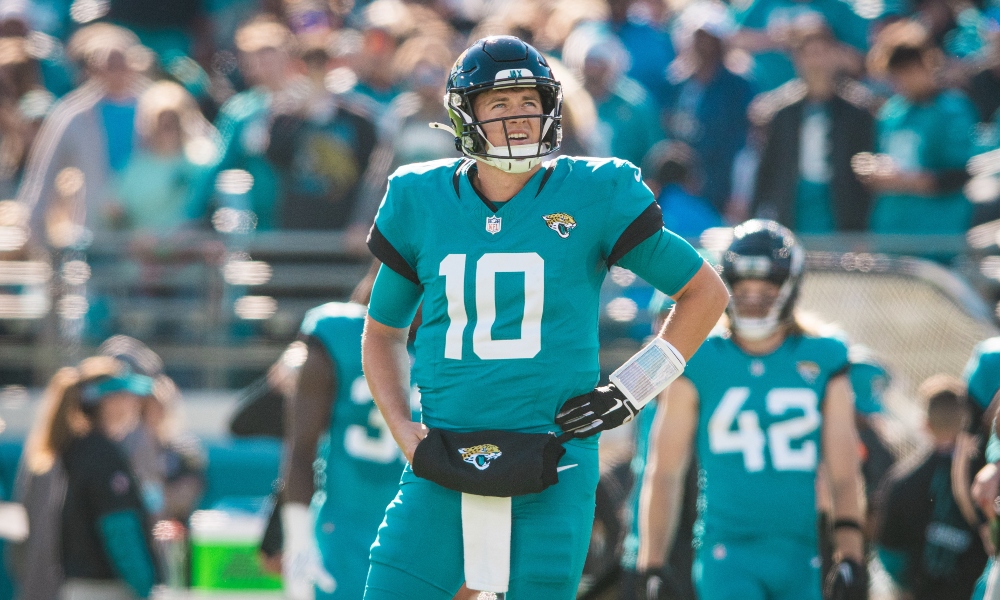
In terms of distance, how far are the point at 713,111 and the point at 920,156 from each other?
1.42 metres

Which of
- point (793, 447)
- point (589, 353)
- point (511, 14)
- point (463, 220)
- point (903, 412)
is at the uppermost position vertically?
point (511, 14)

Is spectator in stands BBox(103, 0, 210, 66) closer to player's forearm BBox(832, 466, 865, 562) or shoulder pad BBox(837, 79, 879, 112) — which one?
shoulder pad BBox(837, 79, 879, 112)

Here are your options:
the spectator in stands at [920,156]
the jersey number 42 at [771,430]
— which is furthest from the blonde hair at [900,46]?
the jersey number 42 at [771,430]

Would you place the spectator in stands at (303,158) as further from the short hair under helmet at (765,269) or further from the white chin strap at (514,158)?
the white chin strap at (514,158)

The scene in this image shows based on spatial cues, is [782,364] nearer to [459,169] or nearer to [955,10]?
[459,169]

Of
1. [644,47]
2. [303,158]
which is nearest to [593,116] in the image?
[644,47]

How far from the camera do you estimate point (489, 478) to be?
12.1ft

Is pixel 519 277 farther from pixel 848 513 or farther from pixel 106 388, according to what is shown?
pixel 106 388

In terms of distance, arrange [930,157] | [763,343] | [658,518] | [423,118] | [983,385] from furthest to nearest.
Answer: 1. [930,157]
2. [423,118]
3. [983,385]
4. [763,343]
5. [658,518]

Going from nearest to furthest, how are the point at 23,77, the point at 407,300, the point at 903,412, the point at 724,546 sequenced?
the point at 407,300
the point at 724,546
the point at 903,412
the point at 23,77

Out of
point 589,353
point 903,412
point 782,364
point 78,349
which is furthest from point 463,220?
point 78,349

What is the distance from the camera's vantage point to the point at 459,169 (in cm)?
400

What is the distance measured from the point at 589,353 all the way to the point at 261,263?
5.68m

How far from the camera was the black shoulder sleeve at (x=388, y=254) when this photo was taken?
3.99 metres
